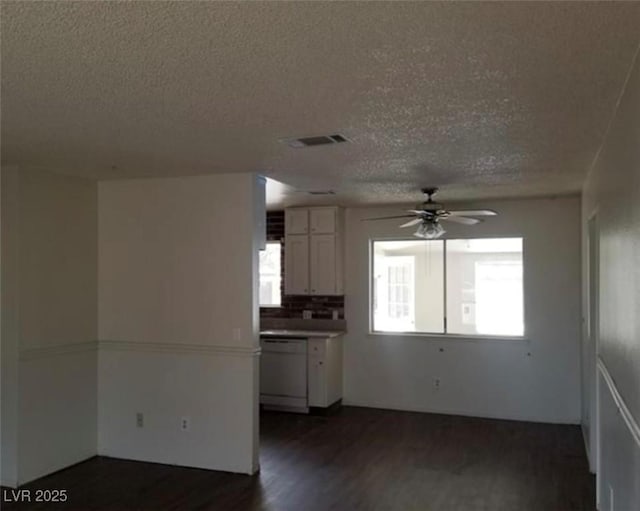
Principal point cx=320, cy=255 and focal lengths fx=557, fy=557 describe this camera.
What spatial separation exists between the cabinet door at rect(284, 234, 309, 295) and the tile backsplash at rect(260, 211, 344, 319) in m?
0.17

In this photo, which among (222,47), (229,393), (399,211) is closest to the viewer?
(222,47)

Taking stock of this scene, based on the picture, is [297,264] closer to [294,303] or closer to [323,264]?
[323,264]

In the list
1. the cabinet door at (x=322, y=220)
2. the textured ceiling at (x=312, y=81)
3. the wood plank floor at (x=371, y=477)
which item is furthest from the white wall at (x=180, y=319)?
the cabinet door at (x=322, y=220)

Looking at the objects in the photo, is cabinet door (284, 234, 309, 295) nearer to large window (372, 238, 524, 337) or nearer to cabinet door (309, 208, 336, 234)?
cabinet door (309, 208, 336, 234)

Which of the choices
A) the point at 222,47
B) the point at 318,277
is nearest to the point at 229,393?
the point at 318,277

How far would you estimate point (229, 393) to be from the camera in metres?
4.50

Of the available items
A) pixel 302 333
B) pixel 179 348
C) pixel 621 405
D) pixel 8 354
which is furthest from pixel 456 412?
pixel 8 354

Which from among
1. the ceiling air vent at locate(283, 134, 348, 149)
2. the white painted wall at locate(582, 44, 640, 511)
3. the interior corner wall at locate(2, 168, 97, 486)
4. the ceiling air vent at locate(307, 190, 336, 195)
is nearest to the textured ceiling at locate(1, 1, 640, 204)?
the ceiling air vent at locate(283, 134, 348, 149)

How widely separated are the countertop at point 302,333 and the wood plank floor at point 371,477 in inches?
44.6

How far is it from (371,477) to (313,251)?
313cm

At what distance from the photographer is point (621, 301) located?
7.89 ft

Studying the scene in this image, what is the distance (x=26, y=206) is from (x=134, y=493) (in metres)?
2.29

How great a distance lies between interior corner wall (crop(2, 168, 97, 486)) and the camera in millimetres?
4180

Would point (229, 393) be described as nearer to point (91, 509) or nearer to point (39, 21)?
point (91, 509)
